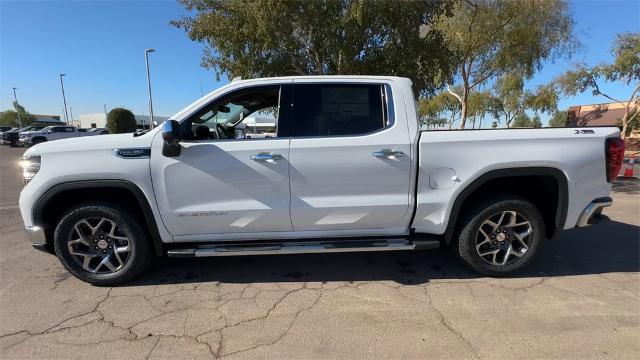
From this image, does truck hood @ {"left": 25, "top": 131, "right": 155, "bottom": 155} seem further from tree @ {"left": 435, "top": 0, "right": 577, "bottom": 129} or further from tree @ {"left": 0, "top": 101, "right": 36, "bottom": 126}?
tree @ {"left": 0, "top": 101, "right": 36, "bottom": 126}

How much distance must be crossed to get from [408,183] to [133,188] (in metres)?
2.55

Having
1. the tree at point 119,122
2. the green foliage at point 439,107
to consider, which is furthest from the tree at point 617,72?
the tree at point 119,122

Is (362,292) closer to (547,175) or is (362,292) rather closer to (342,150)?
(342,150)

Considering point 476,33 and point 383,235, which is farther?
point 476,33

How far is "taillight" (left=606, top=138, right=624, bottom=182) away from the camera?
3436 mm

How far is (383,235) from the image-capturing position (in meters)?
3.66

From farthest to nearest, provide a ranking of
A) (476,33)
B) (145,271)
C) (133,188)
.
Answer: (476,33)
(145,271)
(133,188)

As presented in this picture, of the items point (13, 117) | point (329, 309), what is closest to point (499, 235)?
point (329, 309)

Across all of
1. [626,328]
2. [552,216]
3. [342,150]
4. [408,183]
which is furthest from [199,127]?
[626,328]

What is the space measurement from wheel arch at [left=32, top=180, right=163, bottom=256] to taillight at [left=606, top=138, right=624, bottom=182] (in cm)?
433

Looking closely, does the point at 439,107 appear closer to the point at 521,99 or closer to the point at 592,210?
the point at 521,99

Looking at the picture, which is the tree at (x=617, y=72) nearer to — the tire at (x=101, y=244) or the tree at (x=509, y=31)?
the tree at (x=509, y=31)

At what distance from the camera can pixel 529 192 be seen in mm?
3842

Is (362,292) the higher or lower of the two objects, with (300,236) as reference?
lower
